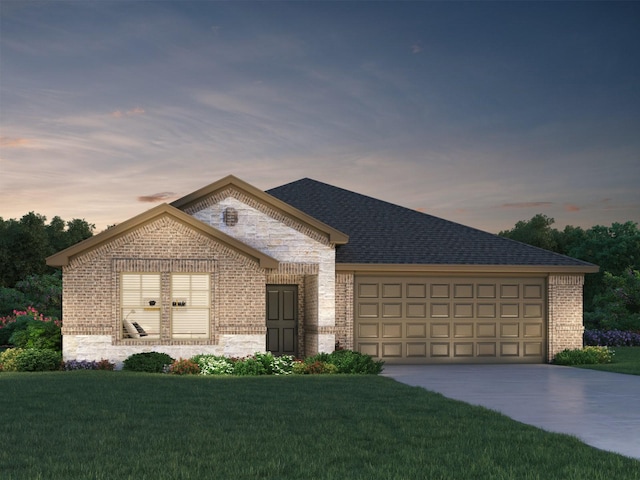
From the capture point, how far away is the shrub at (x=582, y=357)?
26266 millimetres

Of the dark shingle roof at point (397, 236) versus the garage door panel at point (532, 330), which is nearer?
the dark shingle roof at point (397, 236)

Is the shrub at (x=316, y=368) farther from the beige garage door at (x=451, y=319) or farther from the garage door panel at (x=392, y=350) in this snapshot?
the garage door panel at (x=392, y=350)

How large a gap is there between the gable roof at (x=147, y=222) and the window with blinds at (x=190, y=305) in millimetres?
1248

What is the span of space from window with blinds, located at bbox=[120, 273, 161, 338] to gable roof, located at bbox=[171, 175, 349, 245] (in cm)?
294

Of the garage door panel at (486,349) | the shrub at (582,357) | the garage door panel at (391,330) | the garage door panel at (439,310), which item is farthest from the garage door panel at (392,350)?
the shrub at (582,357)

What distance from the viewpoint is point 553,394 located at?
56.7ft

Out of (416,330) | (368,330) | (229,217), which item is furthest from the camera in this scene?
(416,330)

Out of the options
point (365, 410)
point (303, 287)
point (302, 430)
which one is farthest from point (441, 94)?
point (302, 430)

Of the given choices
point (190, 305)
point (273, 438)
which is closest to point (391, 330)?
point (190, 305)

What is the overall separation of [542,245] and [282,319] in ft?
162

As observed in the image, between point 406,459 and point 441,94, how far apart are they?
2122 centimetres

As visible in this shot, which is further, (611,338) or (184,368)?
(611,338)

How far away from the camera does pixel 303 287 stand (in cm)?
2716

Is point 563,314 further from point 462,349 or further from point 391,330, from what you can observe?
point 391,330
